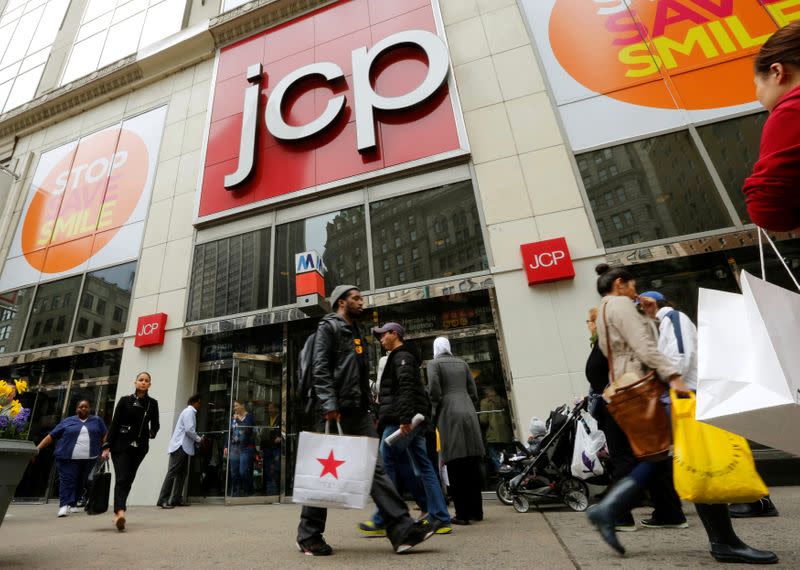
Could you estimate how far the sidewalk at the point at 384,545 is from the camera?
248 centimetres

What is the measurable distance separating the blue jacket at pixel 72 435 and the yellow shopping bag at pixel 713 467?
810 cm

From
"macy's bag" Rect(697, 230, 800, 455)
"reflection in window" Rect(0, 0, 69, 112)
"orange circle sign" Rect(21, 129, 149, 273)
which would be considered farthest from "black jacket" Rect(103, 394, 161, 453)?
"reflection in window" Rect(0, 0, 69, 112)

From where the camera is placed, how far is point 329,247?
8.38 metres

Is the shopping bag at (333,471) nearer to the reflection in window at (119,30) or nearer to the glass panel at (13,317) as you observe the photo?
the glass panel at (13,317)

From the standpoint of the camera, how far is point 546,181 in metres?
7.32

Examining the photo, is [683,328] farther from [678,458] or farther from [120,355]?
[120,355]

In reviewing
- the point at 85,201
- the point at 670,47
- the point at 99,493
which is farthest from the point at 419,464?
the point at 85,201

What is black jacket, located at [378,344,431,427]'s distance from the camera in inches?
138

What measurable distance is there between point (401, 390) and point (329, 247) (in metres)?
5.27

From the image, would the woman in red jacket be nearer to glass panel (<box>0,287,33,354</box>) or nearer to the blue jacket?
the blue jacket

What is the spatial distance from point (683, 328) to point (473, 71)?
7.33m

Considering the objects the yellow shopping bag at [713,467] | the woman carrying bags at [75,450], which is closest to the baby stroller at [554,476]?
the yellow shopping bag at [713,467]

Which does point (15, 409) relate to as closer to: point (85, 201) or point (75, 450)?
point (75, 450)

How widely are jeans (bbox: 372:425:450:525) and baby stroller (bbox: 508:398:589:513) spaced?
1.42 m
